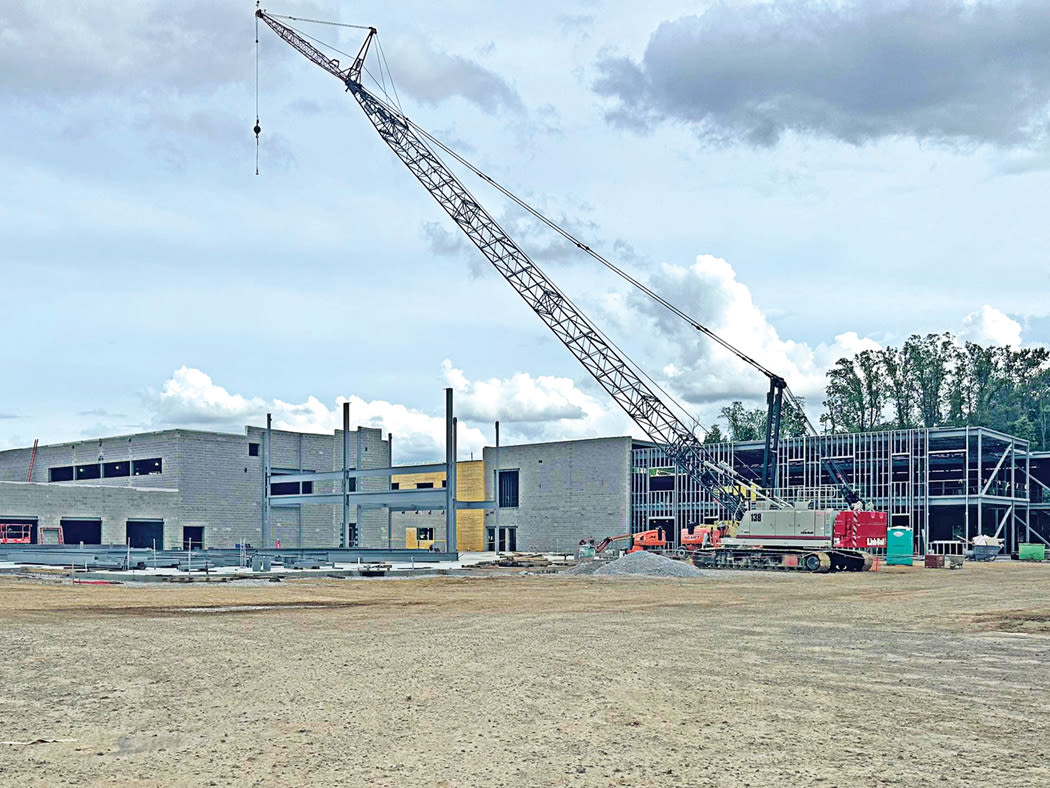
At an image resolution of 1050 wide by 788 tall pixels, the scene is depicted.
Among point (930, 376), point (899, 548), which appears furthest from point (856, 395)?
point (899, 548)

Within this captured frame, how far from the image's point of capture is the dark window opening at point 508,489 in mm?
85812

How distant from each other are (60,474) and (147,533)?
67.0 feet

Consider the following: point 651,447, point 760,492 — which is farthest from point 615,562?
point 651,447

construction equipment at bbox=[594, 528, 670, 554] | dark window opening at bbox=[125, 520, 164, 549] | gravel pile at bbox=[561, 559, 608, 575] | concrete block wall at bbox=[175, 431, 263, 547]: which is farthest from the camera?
concrete block wall at bbox=[175, 431, 263, 547]

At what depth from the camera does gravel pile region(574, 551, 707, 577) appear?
A: 45562 mm

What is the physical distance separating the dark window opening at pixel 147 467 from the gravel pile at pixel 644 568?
5049 cm

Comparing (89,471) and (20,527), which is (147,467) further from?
(20,527)

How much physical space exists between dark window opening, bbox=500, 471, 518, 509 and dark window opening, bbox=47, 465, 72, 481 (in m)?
39.3

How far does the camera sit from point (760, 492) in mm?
65625

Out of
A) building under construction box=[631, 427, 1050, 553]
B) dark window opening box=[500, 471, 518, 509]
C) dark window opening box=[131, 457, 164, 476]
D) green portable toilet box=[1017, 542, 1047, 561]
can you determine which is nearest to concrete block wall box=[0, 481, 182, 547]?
dark window opening box=[131, 457, 164, 476]

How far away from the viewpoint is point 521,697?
45.0 ft

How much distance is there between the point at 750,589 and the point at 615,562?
31.0ft

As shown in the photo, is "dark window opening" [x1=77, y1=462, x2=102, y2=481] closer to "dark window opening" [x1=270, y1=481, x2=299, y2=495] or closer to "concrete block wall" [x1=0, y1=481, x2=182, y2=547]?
"concrete block wall" [x1=0, y1=481, x2=182, y2=547]

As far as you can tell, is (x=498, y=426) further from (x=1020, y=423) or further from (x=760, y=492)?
(x=1020, y=423)
